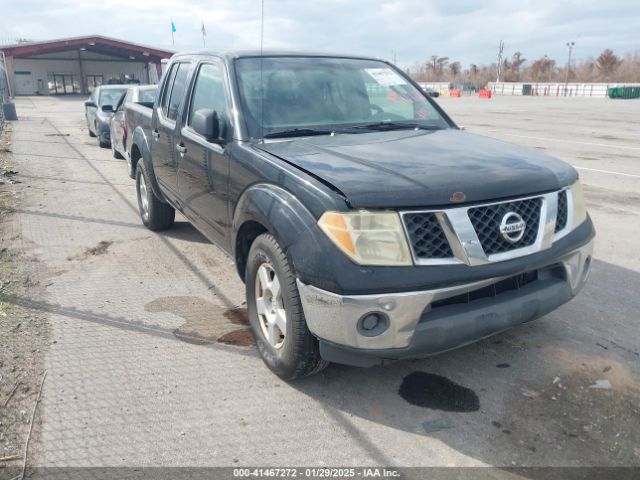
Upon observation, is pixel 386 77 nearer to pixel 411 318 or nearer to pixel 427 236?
pixel 427 236

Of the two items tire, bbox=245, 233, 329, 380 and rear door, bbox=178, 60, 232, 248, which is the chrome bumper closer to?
tire, bbox=245, 233, 329, 380

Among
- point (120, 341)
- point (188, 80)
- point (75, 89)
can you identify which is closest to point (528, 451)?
point (120, 341)

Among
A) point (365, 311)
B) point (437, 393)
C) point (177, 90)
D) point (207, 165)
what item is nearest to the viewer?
point (365, 311)

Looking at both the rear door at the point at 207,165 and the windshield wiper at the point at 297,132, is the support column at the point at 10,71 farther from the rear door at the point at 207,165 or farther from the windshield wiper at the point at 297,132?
the windshield wiper at the point at 297,132

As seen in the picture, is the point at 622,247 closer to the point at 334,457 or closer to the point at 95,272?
the point at 334,457

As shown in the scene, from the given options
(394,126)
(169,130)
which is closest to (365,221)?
(394,126)

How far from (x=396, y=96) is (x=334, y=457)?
2.92m

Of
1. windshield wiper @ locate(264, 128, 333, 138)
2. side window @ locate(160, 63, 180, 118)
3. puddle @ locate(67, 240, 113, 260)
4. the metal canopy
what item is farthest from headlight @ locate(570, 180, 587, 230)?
the metal canopy

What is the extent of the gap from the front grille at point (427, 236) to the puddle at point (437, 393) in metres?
0.94

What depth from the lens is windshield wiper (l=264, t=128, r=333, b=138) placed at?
3.53 m

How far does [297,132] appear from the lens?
3.59 metres

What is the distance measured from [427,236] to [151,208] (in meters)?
4.27

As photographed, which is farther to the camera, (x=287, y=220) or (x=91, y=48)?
(x=91, y=48)

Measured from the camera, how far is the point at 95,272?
197 inches
